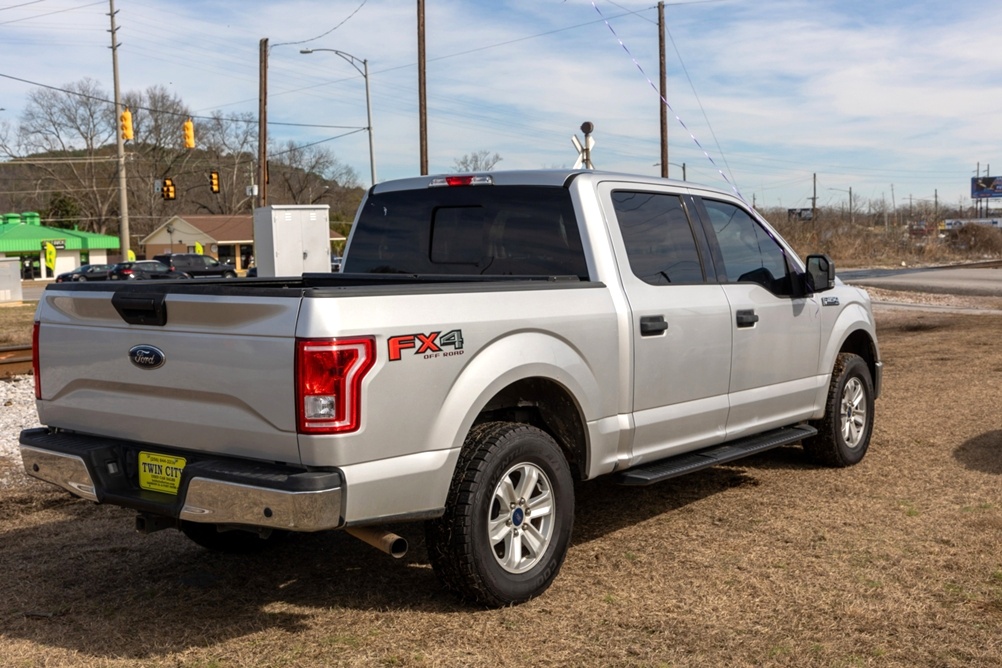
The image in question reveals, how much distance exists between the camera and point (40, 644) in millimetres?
4480

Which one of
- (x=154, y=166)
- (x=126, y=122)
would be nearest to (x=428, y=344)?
(x=126, y=122)

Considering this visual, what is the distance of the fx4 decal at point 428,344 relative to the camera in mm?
4211

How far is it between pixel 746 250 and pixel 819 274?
0.57 m

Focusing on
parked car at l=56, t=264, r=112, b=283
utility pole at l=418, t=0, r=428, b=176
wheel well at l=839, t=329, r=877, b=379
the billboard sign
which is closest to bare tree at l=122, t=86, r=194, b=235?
parked car at l=56, t=264, r=112, b=283

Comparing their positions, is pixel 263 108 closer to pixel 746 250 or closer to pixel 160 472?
pixel 746 250

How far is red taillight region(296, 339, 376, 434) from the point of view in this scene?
402cm

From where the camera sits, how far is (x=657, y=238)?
5.93 meters

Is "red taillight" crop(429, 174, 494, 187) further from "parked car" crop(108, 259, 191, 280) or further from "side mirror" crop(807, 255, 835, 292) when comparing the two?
"parked car" crop(108, 259, 191, 280)

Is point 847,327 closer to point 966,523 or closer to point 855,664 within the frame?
point 966,523

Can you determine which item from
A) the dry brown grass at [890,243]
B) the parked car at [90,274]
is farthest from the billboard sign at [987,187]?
the parked car at [90,274]

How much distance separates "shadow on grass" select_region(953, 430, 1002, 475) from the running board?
1.29 metres

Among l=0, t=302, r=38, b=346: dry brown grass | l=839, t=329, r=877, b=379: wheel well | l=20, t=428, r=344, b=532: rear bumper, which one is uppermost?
l=839, t=329, r=877, b=379: wheel well

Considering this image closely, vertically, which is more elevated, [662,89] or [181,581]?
[662,89]

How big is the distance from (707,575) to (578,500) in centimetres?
176
